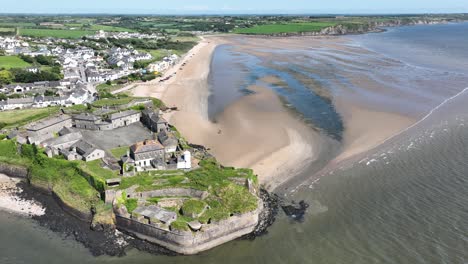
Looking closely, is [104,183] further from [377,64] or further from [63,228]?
[377,64]

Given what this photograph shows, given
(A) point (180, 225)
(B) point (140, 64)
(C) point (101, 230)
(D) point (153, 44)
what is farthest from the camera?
(D) point (153, 44)

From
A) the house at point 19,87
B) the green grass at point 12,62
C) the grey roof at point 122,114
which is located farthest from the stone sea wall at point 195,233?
the green grass at point 12,62

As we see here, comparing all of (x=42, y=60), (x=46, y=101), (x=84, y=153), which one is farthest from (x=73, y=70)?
(x=84, y=153)

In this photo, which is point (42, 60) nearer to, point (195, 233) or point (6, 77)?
point (6, 77)

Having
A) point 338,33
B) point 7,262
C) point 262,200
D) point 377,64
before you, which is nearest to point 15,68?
point 7,262

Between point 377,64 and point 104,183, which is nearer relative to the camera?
point 104,183

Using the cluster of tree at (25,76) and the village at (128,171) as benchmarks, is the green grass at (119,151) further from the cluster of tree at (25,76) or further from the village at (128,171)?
the cluster of tree at (25,76)

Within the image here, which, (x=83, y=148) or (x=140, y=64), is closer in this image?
(x=83, y=148)
